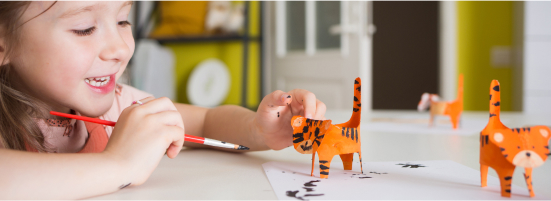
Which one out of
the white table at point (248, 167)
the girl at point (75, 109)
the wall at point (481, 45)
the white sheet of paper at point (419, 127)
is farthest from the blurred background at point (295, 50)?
the girl at point (75, 109)

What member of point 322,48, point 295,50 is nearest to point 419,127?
point 322,48

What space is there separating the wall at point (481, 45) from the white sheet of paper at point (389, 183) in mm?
2776

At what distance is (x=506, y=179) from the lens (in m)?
0.35

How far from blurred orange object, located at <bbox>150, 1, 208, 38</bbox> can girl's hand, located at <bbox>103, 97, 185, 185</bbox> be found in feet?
8.35

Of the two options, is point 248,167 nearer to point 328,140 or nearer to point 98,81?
point 328,140

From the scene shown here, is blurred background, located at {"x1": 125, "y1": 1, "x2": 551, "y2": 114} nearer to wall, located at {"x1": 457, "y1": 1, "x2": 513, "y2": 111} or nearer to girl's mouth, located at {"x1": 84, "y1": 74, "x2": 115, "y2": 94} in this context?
wall, located at {"x1": 457, "y1": 1, "x2": 513, "y2": 111}

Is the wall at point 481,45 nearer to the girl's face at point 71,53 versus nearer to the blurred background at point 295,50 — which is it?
the blurred background at point 295,50

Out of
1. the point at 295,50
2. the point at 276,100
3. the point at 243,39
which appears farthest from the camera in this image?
the point at 295,50

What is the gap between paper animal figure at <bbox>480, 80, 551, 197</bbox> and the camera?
337 mm

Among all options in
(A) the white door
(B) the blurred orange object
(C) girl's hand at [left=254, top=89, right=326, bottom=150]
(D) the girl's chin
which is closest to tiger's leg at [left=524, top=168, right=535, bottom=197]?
(C) girl's hand at [left=254, top=89, right=326, bottom=150]

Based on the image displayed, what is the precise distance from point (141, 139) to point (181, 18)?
104 inches

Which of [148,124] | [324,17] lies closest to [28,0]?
[148,124]

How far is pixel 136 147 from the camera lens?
395 mm

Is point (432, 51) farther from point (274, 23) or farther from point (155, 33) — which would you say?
point (155, 33)
